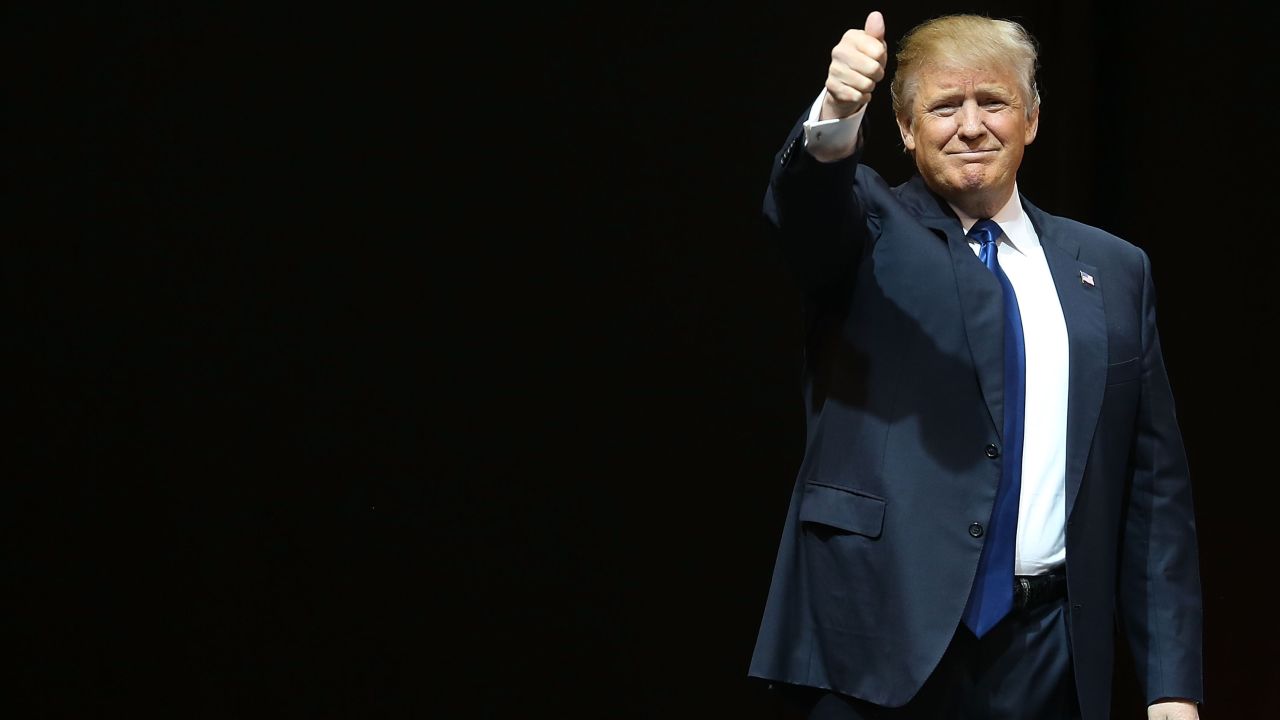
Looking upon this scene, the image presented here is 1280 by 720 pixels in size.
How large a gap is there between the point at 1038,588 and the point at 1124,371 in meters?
0.29

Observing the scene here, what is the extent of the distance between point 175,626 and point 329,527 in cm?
30

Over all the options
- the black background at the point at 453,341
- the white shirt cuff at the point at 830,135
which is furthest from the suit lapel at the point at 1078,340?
the black background at the point at 453,341

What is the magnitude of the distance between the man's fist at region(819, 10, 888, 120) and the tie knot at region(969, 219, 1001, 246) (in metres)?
0.34

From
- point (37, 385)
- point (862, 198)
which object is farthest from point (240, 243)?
point (862, 198)

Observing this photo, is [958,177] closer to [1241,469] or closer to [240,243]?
[240,243]

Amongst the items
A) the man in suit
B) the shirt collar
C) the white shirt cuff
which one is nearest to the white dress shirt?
the man in suit

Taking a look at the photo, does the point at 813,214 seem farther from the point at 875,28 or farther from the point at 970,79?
the point at 970,79

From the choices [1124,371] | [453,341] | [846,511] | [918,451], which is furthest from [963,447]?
[453,341]

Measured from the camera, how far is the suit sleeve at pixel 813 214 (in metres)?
1.53

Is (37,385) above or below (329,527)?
above

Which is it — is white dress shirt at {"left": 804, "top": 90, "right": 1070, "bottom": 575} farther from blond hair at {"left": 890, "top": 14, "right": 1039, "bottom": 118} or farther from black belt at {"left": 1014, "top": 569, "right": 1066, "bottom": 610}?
blond hair at {"left": 890, "top": 14, "right": 1039, "bottom": 118}

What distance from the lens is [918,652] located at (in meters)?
1.60

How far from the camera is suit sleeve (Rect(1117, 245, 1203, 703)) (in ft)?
5.86

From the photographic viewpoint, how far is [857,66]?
147 cm
